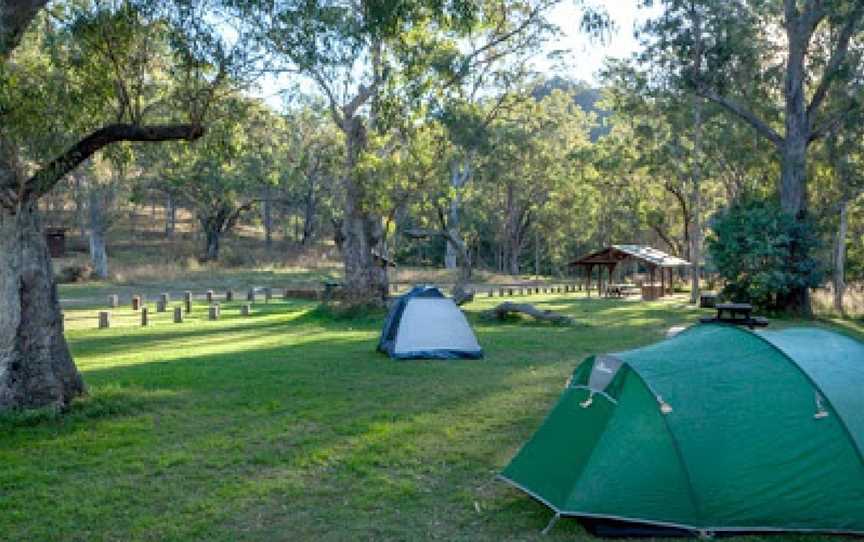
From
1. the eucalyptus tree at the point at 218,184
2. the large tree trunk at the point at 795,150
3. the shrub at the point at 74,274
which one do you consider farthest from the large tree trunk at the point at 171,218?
the large tree trunk at the point at 795,150

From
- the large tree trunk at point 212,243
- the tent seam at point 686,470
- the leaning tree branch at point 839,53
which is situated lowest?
the tent seam at point 686,470

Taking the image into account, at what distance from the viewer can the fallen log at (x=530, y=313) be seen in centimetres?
2158

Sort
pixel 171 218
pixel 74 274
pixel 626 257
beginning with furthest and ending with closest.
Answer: pixel 171 218 < pixel 74 274 < pixel 626 257

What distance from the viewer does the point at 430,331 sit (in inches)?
582

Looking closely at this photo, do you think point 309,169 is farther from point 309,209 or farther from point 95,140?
point 95,140

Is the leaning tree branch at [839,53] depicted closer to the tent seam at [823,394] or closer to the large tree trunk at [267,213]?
the tent seam at [823,394]

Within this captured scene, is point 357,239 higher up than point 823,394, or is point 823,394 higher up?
point 357,239

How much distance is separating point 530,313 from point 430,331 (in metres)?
7.81

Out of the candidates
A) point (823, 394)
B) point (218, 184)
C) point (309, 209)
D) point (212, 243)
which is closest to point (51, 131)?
point (823, 394)

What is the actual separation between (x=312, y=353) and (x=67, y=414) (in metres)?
6.52

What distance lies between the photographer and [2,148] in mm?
8984

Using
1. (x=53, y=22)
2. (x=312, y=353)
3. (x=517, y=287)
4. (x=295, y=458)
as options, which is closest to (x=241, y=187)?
(x=517, y=287)

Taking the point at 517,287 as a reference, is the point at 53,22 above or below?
above

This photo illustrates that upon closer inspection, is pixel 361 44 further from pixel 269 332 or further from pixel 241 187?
pixel 241 187
